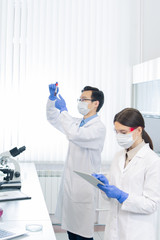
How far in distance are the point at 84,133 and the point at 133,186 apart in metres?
0.85

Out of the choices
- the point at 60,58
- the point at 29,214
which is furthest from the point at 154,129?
the point at 29,214

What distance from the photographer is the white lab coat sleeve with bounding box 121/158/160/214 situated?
178cm

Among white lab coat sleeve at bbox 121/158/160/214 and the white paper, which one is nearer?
white lab coat sleeve at bbox 121/158/160/214

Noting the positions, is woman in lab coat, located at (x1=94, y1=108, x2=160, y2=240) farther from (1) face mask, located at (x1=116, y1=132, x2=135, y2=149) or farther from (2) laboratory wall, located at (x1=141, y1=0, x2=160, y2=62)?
(2) laboratory wall, located at (x1=141, y1=0, x2=160, y2=62)

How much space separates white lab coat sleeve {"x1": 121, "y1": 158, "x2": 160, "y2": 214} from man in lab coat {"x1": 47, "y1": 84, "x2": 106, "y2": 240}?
0.88m

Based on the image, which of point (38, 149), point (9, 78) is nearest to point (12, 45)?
point (9, 78)

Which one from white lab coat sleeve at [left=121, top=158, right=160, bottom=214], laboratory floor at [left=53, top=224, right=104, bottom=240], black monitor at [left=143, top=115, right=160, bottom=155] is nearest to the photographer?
white lab coat sleeve at [left=121, top=158, right=160, bottom=214]

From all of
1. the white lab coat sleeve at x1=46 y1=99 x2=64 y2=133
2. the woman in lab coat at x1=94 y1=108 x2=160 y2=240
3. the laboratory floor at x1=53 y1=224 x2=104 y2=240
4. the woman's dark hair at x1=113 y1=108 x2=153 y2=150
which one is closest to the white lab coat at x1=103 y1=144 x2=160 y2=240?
the woman in lab coat at x1=94 y1=108 x2=160 y2=240

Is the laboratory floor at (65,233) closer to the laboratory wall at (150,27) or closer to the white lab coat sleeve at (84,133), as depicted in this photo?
the white lab coat sleeve at (84,133)

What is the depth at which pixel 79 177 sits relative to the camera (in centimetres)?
269

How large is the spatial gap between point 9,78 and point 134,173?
243 centimetres

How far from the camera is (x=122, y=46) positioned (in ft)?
13.5

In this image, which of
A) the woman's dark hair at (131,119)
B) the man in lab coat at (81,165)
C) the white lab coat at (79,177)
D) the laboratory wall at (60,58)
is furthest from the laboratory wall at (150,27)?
the woman's dark hair at (131,119)

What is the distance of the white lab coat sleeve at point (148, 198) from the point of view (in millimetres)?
1783
